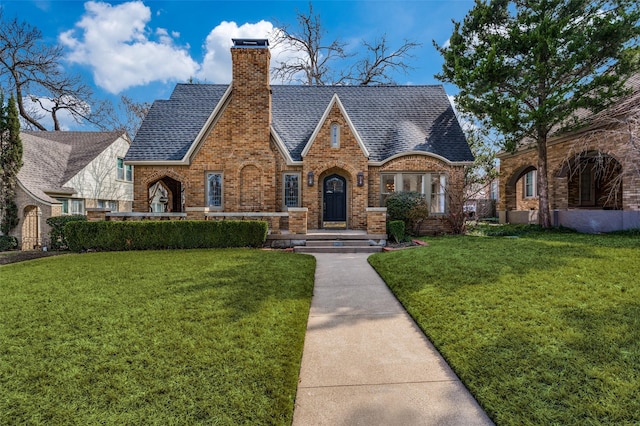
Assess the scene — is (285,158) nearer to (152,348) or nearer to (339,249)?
(339,249)

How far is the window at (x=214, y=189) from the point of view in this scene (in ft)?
44.6

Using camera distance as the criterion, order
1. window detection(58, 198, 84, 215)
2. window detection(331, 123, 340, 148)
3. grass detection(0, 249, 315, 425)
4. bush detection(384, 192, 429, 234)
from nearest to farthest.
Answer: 1. grass detection(0, 249, 315, 425)
2. bush detection(384, 192, 429, 234)
3. window detection(331, 123, 340, 148)
4. window detection(58, 198, 84, 215)

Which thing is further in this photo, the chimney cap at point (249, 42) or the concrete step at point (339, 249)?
the chimney cap at point (249, 42)

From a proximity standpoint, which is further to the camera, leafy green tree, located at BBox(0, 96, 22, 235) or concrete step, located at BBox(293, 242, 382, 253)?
leafy green tree, located at BBox(0, 96, 22, 235)

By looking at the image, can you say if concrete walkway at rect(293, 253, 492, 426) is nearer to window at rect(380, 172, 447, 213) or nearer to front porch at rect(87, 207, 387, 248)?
front porch at rect(87, 207, 387, 248)

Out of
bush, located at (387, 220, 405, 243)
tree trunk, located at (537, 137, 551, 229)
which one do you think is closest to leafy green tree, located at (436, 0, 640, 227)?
tree trunk, located at (537, 137, 551, 229)

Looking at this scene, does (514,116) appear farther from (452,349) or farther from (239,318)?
(239,318)

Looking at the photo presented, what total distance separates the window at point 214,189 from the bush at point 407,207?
707cm

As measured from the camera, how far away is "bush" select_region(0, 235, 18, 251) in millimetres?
14172

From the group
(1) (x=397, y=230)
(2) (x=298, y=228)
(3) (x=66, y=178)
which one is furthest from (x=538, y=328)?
(3) (x=66, y=178)

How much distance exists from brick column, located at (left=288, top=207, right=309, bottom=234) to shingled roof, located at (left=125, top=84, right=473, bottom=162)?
3607mm

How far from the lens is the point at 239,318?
13.7 ft

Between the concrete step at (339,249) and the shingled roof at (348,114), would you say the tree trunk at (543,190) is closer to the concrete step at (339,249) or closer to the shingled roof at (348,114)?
the shingled roof at (348,114)

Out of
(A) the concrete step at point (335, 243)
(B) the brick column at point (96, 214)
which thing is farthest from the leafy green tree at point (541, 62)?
(B) the brick column at point (96, 214)
